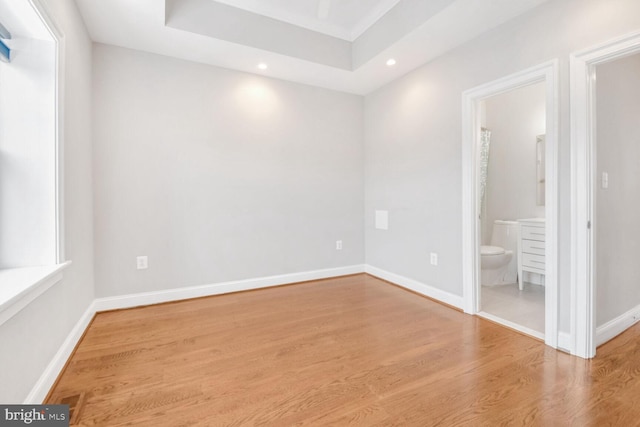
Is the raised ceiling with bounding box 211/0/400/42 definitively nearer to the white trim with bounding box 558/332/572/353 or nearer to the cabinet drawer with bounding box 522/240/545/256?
the cabinet drawer with bounding box 522/240/545/256

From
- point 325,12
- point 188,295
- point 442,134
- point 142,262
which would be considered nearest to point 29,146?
point 142,262

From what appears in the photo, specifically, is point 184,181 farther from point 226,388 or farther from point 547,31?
point 547,31

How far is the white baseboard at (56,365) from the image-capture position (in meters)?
1.37

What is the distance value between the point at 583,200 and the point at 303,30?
278 cm

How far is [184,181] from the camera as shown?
291 cm

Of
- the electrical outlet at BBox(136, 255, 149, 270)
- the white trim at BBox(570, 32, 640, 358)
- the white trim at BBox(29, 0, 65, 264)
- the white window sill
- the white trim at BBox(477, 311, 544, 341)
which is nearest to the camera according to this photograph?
the white window sill

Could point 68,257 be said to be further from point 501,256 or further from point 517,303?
point 501,256

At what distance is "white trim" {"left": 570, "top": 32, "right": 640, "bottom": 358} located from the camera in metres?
1.80

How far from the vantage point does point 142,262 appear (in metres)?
2.76

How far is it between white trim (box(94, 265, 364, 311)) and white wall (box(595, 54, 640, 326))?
2.48 m

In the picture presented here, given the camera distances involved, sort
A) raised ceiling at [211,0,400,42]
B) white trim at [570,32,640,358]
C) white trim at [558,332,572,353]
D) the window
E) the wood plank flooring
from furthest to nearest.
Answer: raised ceiling at [211,0,400,42] → white trim at [558,332,572,353] → white trim at [570,32,640,358] → the window → the wood plank flooring

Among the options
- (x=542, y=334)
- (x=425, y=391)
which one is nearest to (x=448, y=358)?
(x=425, y=391)

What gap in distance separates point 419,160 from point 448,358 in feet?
6.52

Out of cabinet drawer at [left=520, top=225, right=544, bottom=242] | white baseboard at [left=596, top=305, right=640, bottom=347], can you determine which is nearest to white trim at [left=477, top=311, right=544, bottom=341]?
white baseboard at [left=596, top=305, right=640, bottom=347]
